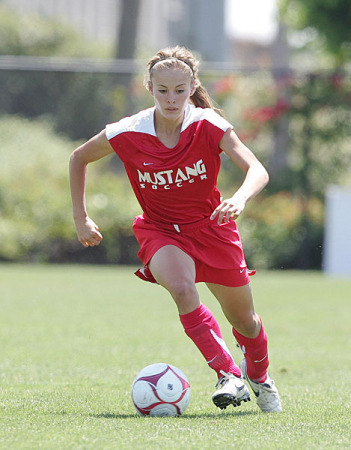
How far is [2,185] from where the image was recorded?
14859 millimetres

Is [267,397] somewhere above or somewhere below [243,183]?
below

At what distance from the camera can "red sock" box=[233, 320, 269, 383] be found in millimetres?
4566

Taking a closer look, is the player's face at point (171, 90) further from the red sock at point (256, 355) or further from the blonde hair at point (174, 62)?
the red sock at point (256, 355)

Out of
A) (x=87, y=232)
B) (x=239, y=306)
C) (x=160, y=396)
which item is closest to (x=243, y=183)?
(x=239, y=306)

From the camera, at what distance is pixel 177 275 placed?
166 inches

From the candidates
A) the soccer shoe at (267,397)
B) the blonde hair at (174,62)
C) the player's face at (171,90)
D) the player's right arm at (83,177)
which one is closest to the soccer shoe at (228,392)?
the soccer shoe at (267,397)

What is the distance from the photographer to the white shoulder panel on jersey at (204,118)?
14.5 feet

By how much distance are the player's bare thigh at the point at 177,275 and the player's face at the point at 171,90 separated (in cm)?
67

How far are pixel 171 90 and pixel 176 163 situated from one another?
0.36 meters

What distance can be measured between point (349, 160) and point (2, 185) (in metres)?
5.91

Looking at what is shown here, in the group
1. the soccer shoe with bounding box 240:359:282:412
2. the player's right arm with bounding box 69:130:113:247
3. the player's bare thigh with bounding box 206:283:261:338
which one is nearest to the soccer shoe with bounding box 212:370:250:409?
the soccer shoe with bounding box 240:359:282:412

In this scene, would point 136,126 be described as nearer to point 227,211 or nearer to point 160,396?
point 227,211

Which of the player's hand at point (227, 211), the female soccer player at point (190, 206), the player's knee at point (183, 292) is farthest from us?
the female soccer player at point (190, 206)

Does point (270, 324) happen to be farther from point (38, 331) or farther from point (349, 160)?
point (349, 160)
